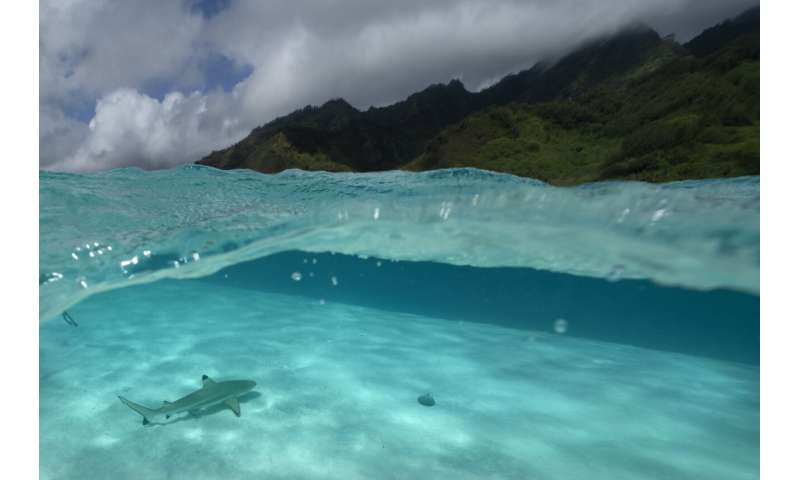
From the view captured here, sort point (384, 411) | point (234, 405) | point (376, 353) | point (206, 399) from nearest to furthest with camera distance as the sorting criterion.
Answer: point (206, 399) → point (234, 405) → point (384, 411) → point (376, 353)

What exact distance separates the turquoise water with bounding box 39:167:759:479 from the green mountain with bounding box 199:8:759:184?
1021mm

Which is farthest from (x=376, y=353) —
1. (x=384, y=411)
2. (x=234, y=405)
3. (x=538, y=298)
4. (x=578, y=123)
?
(x=538, y=298)

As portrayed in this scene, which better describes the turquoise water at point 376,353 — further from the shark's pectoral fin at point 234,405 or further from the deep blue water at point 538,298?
the deep blue water at point 538,298

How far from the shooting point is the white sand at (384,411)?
5039 millimetres

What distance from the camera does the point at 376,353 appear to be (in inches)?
403

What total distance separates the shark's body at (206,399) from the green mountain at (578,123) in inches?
355

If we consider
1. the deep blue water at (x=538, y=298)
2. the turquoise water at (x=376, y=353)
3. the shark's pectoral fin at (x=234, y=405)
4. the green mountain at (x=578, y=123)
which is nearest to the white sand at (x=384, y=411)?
the turquoise water at (x=376, y=353)

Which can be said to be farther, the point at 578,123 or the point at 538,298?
the point at 538,298

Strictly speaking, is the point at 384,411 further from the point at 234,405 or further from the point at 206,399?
the point at 206,399

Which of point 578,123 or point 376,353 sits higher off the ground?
point 578,123

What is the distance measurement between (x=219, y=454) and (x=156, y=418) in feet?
6.17

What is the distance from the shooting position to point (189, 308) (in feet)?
60.7

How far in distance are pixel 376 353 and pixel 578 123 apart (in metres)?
9.69
